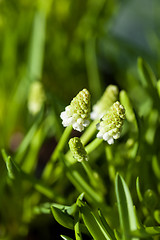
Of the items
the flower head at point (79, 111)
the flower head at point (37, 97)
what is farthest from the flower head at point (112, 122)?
the flower head at point (37, 97)

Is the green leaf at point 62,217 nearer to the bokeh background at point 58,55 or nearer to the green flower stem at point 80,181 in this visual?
the green flower stem at point 80,181

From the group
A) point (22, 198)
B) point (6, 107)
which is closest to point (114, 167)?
point (22, 198)

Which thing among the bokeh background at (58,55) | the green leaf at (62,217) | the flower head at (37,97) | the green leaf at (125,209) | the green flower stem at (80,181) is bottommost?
the green leaf at (125,209)

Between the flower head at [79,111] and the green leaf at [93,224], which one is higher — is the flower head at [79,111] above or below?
above

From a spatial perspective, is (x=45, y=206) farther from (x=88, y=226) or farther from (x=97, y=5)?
(x=97, y=5)

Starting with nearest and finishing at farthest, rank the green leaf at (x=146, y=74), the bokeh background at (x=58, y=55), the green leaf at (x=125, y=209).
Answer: the green leaf at (x=125, y=209), the green leaf at (x=146, y=74), the bokeh background at (x=58, y=55)

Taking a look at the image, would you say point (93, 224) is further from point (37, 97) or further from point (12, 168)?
point (37, 97)

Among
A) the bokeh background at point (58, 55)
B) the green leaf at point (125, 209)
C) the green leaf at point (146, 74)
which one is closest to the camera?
the green leaf at point (125, 209)
